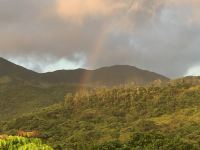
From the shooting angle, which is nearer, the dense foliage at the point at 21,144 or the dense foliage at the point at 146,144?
the dense foliage at the point at 21,144

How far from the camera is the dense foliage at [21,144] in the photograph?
33375mm

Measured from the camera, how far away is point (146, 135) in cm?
8869

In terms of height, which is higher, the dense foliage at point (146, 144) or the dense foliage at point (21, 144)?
the dense foliage at point (21, 144)

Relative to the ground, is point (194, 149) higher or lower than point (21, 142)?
lower

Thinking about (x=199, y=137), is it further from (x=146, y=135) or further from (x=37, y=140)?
(x=37, y=140)

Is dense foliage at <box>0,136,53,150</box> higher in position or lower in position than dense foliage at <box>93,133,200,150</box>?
higher

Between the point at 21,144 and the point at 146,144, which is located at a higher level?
the point at 21,144

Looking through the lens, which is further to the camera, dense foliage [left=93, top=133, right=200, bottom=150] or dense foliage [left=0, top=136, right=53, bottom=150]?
dense foliage [left=93, top=133, right=200, bottom=150]

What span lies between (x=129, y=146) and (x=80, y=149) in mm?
98296

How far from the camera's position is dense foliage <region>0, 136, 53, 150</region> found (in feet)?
109

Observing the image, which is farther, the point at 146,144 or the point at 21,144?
the point at 146,144

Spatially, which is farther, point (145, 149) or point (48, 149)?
point (145, 149)

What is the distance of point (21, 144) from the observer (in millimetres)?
34469

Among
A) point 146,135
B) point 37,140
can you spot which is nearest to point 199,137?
point 146,135
